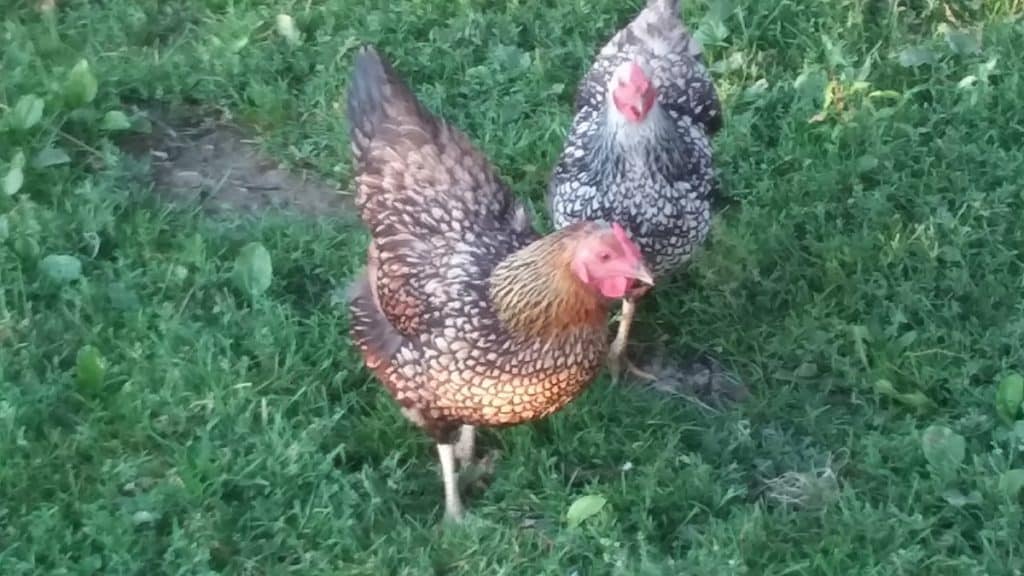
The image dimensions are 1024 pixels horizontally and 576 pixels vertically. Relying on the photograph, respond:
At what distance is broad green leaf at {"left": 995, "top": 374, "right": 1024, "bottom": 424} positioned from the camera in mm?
3672

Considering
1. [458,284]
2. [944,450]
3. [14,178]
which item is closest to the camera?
[458,284]

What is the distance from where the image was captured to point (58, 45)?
490 centimetres

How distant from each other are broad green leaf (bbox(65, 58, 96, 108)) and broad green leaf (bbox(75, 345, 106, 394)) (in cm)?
123

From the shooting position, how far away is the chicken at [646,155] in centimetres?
370

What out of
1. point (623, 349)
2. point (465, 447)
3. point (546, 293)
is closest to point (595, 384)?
point (623, 349)

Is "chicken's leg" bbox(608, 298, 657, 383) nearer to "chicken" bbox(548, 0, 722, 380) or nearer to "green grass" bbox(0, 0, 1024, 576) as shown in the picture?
"chicken" bbox(548, 0, 722, 380)

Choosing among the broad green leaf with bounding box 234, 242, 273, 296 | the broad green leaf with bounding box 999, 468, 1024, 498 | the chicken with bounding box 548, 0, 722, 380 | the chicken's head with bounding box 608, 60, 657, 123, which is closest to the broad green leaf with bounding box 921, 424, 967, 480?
the broad green leaf with bounding box 999, 468, 1024, 498

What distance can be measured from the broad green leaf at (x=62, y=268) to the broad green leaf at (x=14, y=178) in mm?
332

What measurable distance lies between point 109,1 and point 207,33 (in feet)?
1.34

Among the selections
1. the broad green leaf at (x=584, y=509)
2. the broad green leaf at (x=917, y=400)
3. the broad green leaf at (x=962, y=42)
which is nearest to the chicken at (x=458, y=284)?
the broad green leaf at (x=584, y=509)

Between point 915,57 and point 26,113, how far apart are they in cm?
302

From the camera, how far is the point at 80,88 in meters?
4.60

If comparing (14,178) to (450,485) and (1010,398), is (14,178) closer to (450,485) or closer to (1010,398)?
(450,485)

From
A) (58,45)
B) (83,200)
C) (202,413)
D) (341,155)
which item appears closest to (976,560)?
(202,413)
